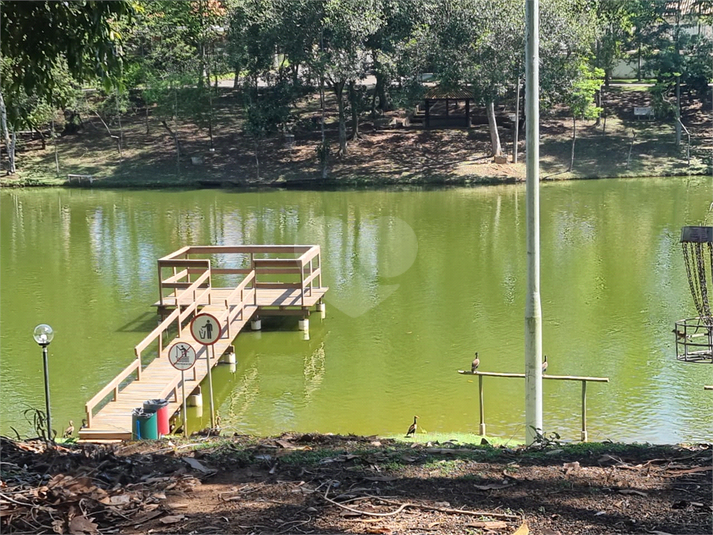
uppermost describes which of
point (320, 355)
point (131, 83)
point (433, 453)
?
point (131, 83)

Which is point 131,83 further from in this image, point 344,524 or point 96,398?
point 344,524

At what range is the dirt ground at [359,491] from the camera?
4.48m

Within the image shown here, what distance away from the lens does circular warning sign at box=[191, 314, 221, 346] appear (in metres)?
11.4

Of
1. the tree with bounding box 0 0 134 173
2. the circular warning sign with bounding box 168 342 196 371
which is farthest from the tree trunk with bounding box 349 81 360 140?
the tree with bounding box 0 0 134 173

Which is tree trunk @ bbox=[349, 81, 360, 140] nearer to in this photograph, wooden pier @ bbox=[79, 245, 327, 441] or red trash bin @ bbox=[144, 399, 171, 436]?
wooden pier @ bbox=[79, 245, 327, 441]

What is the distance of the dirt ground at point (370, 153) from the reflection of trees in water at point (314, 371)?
2275cm

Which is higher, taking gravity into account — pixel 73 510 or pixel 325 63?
pixel 325 63

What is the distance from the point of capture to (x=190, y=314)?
56.4 ft

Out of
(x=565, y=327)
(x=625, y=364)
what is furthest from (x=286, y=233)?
(x=625, y=364)

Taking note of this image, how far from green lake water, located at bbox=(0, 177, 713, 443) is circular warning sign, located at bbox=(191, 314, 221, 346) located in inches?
54.8

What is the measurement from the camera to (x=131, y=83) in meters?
41.0

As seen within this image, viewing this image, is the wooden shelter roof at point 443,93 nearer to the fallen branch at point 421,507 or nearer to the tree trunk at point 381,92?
the tree trunk at point 381,92

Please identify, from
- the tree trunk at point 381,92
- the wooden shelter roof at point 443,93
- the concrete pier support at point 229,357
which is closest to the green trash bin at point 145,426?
the concrete pier support at point 229,357

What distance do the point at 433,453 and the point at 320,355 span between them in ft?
30.8
